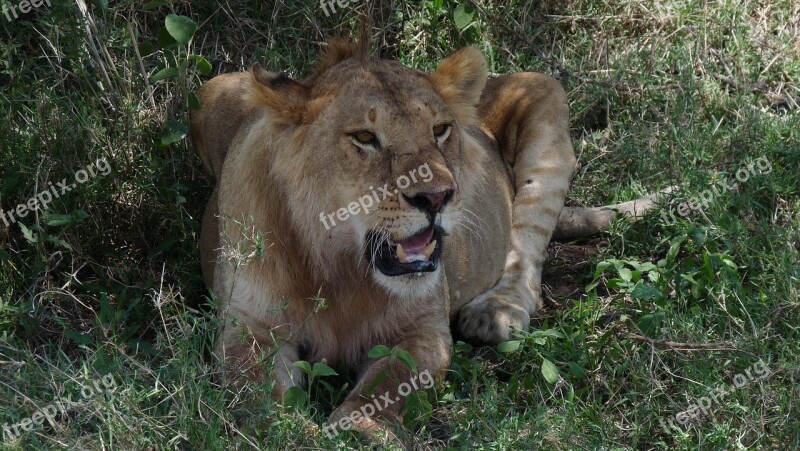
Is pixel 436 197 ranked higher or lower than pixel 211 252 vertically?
higher

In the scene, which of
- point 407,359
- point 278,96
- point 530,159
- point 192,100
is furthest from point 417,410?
point 530,159

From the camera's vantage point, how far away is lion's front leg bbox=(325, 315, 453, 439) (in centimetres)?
362

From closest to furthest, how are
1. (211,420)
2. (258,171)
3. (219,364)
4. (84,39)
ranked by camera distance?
(211,420) → (219,364) → (258,171) → (84,39)

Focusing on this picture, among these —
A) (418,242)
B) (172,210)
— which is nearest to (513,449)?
(418,242)

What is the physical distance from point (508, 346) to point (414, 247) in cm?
68

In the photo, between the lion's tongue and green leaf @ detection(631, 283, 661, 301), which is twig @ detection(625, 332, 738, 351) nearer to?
green leaf @ detection(631, 283, 661, 301)

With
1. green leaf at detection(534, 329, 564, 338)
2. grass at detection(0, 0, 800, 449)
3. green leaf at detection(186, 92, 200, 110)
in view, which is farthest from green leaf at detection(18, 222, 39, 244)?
green leaf at detection(534, 329, 564, 338)

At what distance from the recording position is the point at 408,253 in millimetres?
3740

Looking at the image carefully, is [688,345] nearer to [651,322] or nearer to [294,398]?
[651,322]

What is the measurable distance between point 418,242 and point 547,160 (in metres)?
1.88

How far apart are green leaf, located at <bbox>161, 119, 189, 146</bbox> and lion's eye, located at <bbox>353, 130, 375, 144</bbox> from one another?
A: 130cm

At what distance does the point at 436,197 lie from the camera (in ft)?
11.7

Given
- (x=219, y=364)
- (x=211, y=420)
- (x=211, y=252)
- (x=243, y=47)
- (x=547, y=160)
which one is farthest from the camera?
(x=243, y=47)

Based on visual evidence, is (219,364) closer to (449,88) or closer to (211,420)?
(211,420)
